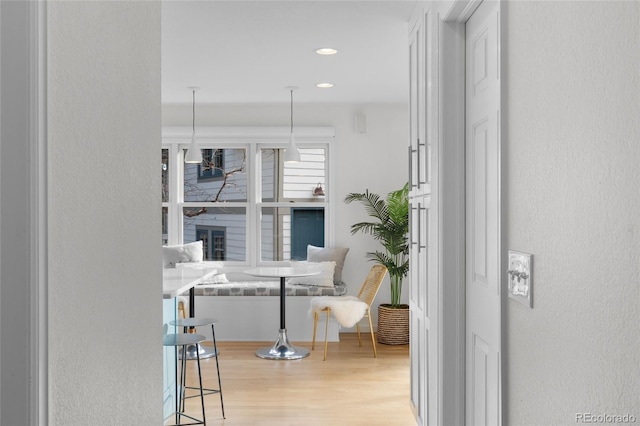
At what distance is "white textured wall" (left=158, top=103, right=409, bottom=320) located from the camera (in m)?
6.78

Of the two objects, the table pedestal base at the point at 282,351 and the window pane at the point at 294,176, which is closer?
the table pedestal base at the point at 282,351

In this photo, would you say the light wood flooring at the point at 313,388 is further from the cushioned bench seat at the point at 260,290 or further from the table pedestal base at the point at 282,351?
the cushioned bench seat at the point at 260,290

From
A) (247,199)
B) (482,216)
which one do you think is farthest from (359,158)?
(482,216)

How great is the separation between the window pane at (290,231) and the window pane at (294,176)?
0.15m

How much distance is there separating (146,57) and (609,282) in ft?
4.16

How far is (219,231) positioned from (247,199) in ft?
1.64

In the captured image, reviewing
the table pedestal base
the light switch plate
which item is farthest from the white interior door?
the table pedestal base

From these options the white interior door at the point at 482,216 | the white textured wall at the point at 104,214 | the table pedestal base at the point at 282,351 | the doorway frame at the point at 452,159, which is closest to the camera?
the white textured wall at the point at 104,214

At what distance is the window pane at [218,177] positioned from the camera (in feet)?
23.0

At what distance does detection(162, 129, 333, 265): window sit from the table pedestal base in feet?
4.67

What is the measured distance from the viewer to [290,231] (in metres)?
6.98

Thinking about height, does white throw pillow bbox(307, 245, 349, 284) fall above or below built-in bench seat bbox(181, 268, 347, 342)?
above

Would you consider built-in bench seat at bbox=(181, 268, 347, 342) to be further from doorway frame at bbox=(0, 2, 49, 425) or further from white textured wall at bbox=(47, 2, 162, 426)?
doorway frame at bbox=(0, 2, 49, 425)

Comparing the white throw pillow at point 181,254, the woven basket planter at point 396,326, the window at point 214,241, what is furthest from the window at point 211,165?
the woven basket planter at point 396,326
